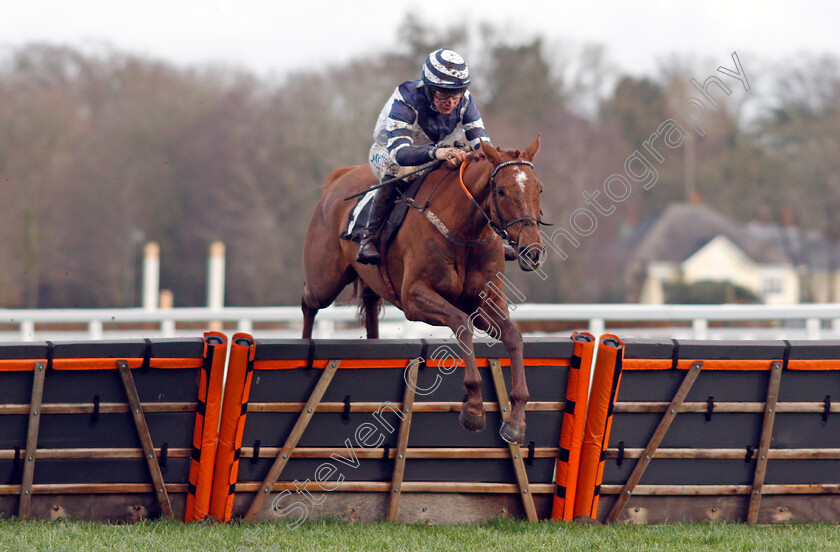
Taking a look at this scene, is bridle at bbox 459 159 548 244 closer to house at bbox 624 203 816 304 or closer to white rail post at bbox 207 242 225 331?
white rail post at bbox 207 242 225 331

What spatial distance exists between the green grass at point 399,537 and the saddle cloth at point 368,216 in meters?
1.75

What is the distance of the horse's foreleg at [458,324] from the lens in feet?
17.5

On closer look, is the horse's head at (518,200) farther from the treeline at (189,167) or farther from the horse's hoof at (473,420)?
the treeline at (189,167)

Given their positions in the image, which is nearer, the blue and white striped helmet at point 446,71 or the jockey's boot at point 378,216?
the blue and white striped helmet at point 446,71

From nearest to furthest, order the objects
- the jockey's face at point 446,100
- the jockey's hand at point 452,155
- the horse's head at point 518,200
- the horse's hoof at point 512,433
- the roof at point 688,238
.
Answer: the horse's head at point 518,200 < the horse's hoof at point 512,433 < the jockey's hand at point 452,155 < the jockey's face at point 446,100 < the roof at point 688,238

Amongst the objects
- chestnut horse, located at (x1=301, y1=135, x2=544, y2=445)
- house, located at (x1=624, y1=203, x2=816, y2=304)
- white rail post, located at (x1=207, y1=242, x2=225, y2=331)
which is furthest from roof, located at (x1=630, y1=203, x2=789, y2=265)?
chestnut horse, located at (x1=301, y1=135, x2=544, y2=445)

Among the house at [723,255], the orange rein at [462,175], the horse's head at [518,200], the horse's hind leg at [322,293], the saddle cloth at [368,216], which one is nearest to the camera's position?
the horse's head at [518,200]

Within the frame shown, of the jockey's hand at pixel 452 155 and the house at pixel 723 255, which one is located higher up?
the jockey's hand at pixel 452 155

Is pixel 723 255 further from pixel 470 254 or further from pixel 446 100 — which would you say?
pixel 470 254

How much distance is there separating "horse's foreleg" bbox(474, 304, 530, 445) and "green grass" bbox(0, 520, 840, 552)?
56 cm

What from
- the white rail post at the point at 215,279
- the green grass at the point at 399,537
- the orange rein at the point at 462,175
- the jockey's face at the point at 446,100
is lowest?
the white rail post at the point at 215,279

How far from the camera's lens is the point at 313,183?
37.1m

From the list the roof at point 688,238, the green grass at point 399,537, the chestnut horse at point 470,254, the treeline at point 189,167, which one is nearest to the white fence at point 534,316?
the chestnut horse at point 470,254

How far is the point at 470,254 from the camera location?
5777 millimetres
